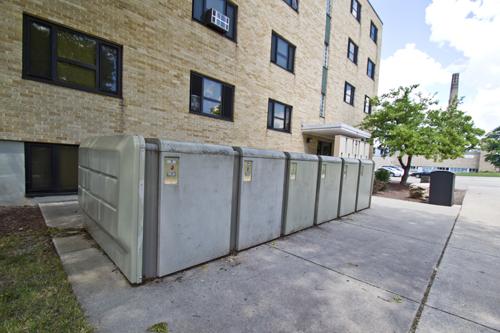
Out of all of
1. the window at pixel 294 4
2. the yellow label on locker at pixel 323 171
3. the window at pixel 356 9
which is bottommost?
the yellow label on locker at pixel 323 171

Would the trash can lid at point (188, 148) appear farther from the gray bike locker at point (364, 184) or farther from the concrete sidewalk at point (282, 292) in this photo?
the gray bike locker at point (364, 184)

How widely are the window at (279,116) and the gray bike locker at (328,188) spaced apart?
6337 mm

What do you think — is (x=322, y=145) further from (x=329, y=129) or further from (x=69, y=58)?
(x=69, y=58)

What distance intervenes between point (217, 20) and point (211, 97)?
9.11ft

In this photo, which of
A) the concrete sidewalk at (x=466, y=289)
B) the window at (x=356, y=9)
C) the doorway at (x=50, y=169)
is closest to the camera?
the concrete sidewalk at (x=466, y=289)

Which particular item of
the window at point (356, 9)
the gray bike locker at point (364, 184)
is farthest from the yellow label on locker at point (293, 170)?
the window at point (356, 9)

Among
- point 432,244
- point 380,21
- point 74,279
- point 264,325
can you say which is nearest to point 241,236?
point 264,325

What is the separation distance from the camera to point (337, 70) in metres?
16.2

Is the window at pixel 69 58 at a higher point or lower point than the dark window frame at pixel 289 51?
lower

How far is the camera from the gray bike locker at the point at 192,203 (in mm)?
2750

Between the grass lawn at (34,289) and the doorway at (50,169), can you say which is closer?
the grass lawn at (34,289)

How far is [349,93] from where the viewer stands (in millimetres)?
18203

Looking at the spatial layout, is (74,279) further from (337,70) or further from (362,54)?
(362,54)

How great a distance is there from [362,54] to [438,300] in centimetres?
2081
